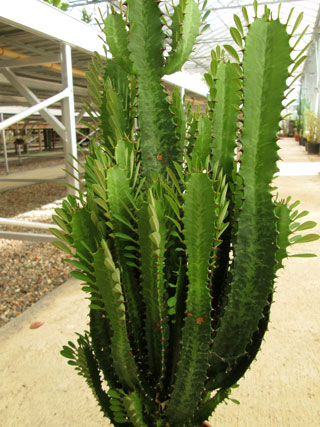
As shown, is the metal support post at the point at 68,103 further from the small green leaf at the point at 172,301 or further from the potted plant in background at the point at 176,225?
the small green leaf at the point at 172,301

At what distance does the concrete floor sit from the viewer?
1.26 metres

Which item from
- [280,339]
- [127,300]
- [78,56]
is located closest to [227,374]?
[127,300]

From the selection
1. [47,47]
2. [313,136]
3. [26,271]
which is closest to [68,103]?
[47,47]

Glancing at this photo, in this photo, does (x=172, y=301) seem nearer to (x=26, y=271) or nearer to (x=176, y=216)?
(x=176, y=216)

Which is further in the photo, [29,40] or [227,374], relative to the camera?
[29,40]

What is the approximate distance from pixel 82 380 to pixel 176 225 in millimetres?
1065

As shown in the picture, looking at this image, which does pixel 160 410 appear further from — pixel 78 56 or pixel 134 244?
pixel 78 56

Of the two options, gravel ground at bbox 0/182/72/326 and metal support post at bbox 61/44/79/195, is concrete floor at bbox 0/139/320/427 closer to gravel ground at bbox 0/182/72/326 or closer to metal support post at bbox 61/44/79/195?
gravel ground at bbox 0/182/72/326

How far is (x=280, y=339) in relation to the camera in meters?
1.72

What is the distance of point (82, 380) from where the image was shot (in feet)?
4.81

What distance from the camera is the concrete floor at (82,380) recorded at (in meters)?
1.26

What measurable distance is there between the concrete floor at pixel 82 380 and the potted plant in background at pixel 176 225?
18.5 inches

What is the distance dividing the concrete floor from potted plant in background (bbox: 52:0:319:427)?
1.54 feet

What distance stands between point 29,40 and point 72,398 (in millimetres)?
2550
